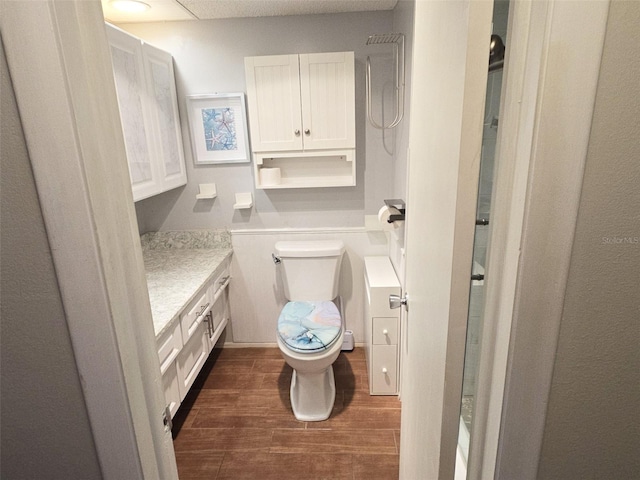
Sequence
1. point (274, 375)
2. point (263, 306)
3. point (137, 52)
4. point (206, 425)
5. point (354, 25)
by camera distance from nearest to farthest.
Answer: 1. point (137, 52)
2. point (206, 425)
3. point (354, 25)
4. point (274, 375)
5. point (263, 306)

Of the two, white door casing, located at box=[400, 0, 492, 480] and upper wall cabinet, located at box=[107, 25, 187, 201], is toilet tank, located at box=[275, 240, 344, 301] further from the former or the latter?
white door casing, located at box=[400, 0, 492, 480]

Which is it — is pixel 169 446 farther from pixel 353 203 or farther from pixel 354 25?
pixel 354 25

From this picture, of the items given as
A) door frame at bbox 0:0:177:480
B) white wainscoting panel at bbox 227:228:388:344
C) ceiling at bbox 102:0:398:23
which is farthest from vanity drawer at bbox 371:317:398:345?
ceiling at bbox 102:0:398:23

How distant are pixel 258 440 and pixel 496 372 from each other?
1602 millimetres

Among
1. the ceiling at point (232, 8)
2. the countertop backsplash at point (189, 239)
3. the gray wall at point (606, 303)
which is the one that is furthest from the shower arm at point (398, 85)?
the gray wall at point (606, 303)

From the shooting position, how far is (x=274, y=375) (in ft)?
7.98

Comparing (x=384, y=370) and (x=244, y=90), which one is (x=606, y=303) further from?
(x=244, y=90)

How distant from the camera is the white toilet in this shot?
195 centimetres

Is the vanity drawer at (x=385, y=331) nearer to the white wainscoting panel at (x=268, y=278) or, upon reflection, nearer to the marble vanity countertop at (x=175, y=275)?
the white wainscoting panel at (x=268, y=278)

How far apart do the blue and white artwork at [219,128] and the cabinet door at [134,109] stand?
465 millimetres

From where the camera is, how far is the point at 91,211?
562 millimetres

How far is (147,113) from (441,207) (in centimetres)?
170

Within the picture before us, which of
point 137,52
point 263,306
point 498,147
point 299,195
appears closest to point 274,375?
point 263,306

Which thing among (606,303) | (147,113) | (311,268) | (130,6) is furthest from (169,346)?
(130,6)
